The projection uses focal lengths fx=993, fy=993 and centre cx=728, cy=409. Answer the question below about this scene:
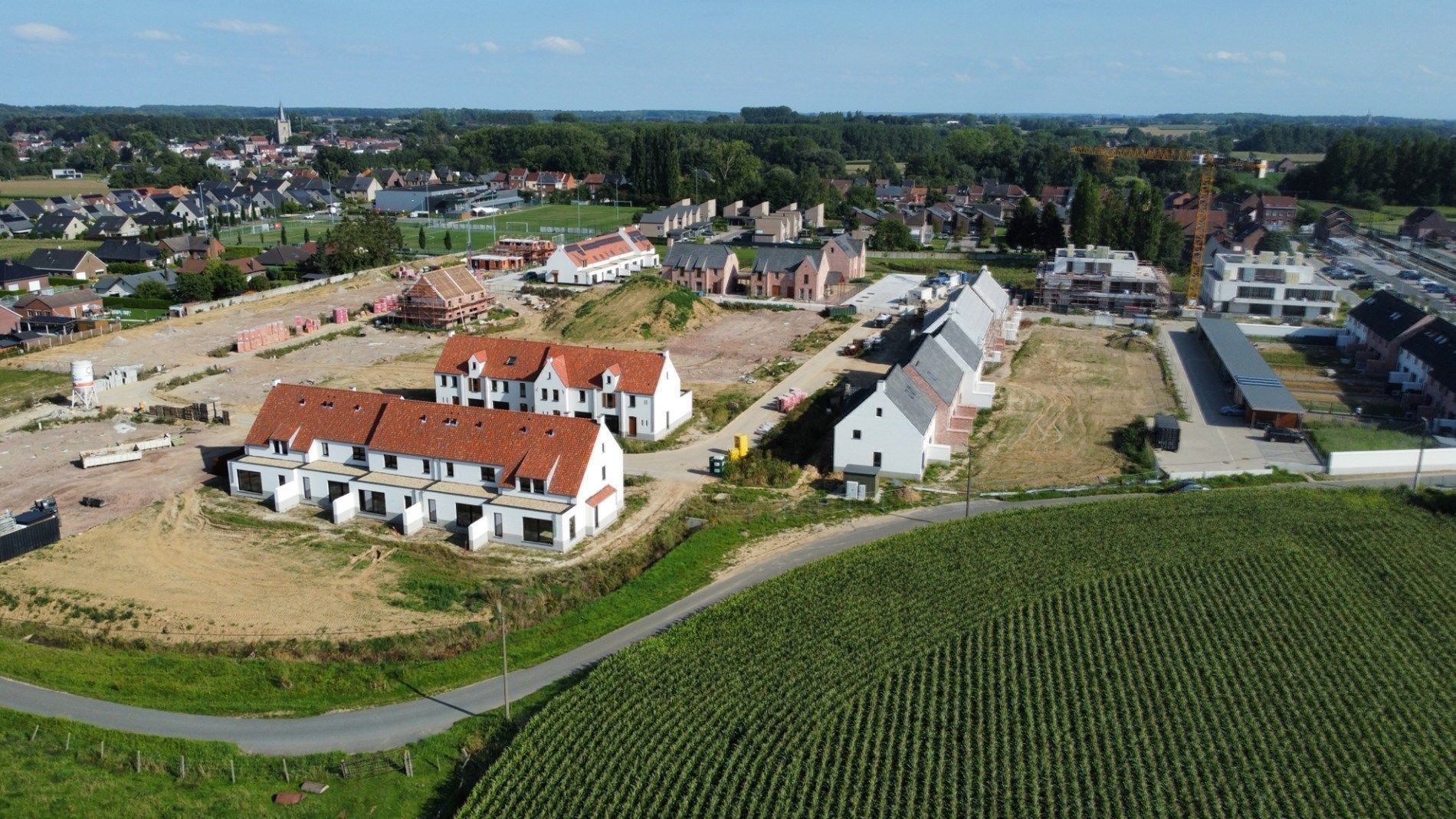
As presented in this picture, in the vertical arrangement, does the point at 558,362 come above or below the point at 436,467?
above

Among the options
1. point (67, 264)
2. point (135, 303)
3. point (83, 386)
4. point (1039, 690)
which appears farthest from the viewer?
point (67, 264)

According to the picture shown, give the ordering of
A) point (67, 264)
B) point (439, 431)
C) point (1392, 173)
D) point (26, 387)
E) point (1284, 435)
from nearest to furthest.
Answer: point (439, 431)
point (1284, 435)
point (26, 387)
point (67, 264)
point (1392, 173)

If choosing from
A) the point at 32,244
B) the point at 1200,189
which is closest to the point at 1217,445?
the point at 1200,189

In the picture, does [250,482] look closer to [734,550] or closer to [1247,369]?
[734,550]

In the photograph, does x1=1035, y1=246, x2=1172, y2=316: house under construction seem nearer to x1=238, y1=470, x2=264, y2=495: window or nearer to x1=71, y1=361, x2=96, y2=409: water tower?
x1=238, y1=470, x2=264, y2=495: window

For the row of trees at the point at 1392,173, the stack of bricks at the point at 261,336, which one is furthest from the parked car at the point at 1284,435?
the row of trees at the point at 1392,173

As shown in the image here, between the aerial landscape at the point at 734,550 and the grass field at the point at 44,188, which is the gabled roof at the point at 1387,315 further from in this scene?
the grass field at the point at 44,188

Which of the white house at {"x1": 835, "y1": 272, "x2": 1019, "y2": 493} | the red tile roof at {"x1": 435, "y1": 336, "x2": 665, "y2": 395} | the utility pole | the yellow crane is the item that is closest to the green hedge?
the red tile roof at {"x1": 435, "y1": 336, "x2": 665, "y2": 395}
